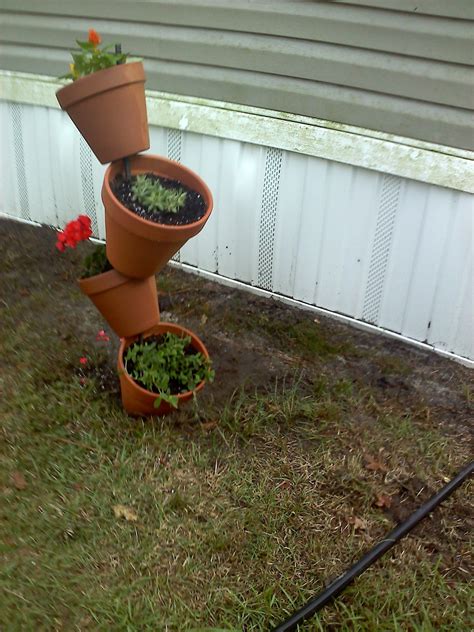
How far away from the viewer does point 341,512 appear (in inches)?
86.1

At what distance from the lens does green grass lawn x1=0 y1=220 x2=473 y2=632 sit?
1879 mm

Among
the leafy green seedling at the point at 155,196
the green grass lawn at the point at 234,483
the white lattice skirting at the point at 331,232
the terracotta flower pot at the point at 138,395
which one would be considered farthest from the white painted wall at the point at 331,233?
the leafy green seedling at the point at 155,196

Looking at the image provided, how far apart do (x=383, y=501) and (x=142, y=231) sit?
1295 millimetres

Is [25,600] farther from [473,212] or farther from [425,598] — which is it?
[473,212]

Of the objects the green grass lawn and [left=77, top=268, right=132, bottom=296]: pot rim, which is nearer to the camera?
the green grass lawn

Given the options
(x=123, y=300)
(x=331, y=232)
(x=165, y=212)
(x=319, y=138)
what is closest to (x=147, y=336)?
(x=123, y=300)

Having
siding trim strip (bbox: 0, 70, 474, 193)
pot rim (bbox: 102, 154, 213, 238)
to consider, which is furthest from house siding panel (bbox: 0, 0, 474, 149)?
pot rim (bbox: 102, 154, 213, 238)

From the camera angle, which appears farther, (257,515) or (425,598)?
(257,515)

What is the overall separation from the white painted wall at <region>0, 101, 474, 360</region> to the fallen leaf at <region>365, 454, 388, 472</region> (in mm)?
945

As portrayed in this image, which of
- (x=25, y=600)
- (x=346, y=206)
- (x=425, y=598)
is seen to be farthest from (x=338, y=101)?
(x=25, y=600)

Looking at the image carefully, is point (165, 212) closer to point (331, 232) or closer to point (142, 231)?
point (142, 231)

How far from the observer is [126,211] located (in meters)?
2.12

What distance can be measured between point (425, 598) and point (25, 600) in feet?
3.99

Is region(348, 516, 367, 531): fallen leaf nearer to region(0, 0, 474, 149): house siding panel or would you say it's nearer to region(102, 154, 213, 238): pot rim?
region(102, 154, 213, 238): pot rim
